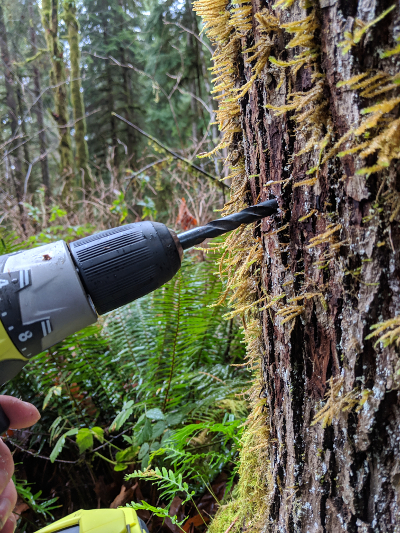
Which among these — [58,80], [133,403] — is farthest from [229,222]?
[58,80]

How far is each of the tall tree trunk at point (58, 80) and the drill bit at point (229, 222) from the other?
629 centimetres

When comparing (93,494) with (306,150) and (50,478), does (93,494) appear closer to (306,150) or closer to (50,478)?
(50,478)

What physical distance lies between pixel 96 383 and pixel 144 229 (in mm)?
1354

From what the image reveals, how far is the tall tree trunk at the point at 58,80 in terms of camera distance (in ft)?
20.8

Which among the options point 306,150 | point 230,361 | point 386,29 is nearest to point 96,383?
point 230,361

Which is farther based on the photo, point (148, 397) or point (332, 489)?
point (148, 397)

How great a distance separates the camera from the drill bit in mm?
575

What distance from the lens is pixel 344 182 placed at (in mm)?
476

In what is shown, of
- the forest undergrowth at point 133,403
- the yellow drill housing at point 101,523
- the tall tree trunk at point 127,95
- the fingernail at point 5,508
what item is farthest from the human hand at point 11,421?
the tall tree trunk at point 127,95

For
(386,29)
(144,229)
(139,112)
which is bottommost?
(144,229)

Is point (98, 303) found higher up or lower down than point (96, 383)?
higher up

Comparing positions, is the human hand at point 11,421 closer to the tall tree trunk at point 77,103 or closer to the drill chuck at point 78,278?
the drill chuck at point 78,278

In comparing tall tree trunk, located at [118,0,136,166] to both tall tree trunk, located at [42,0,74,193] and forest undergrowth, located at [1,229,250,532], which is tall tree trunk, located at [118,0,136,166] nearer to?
tall tree trunk, located at [42,0,74,193]

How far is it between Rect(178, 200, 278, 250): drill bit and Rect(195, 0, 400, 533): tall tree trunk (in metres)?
0.03
